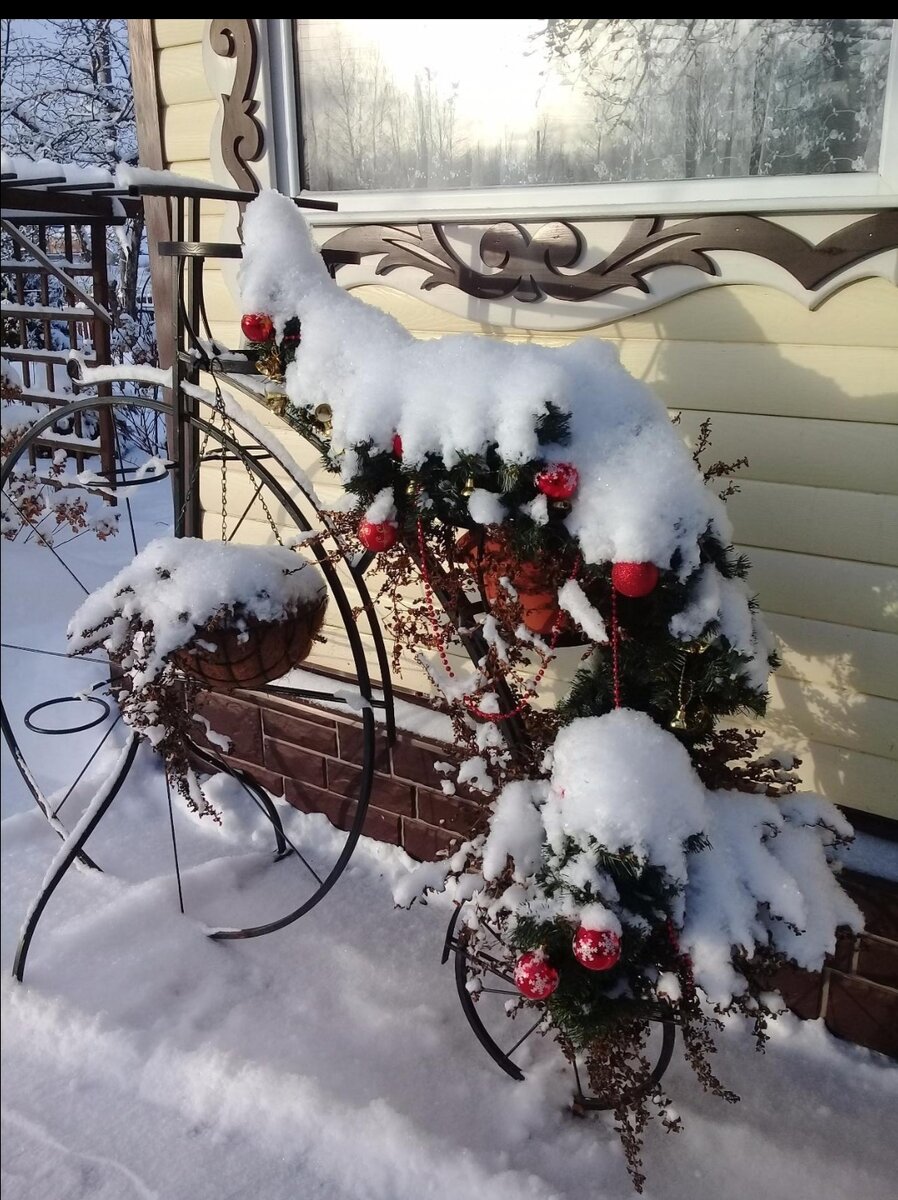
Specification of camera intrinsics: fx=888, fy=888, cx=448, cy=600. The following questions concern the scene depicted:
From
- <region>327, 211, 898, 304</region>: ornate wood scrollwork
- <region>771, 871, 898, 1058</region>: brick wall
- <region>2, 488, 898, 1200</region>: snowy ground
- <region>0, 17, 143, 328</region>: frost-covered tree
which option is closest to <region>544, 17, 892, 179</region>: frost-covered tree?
<region>327, 211, 898, 304</region>: ornate wood scrollwork

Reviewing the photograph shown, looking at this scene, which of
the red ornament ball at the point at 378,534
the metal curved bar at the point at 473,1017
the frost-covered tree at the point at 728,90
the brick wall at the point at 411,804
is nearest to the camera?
the red ornament ball at the point at 378,534

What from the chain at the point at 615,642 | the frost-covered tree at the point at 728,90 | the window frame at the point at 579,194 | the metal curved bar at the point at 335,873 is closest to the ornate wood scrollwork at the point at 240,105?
the window frame at the point at 579,194

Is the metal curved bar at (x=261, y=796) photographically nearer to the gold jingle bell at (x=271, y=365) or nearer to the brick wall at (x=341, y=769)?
the brick wall at (x=341, y=769)

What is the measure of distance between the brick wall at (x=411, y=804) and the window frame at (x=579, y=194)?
3.49 feet

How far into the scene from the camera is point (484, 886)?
139 cm

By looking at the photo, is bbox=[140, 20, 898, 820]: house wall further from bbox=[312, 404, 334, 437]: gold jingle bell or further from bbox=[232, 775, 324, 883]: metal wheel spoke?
bbox=[232, 775, 324, 883]: metal wheel spoke

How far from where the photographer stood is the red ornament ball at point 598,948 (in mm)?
1170

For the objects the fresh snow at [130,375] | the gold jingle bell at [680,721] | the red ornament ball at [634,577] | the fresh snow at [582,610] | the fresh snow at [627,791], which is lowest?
the fresh snow at [627,791]

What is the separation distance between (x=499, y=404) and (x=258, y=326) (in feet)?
1.45

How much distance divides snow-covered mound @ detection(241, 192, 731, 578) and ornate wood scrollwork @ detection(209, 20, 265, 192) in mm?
764

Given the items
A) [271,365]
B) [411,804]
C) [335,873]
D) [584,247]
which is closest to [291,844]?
[411,804]

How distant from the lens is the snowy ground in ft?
4.84

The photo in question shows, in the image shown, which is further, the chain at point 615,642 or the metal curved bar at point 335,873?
the metal curved bar at point 335,873

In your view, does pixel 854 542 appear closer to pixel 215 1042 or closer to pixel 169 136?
pixel 215 1042
